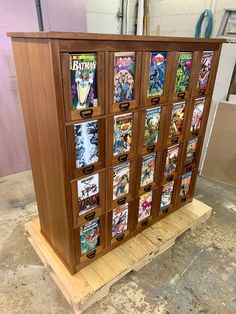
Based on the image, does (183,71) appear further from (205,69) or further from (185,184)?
(185,184)

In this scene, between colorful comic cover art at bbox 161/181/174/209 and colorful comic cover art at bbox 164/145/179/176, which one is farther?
colorful comic cover art at bbox 161/181/174/209

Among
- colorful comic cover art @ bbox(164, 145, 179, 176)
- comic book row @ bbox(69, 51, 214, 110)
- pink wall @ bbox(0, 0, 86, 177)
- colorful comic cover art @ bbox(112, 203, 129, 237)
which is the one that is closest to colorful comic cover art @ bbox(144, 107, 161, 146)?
comic book row @ bbox(69, 51, 214, 110)

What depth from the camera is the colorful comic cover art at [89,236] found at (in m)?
1.37

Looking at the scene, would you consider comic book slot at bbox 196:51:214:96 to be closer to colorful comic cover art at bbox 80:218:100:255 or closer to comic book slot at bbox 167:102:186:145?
comic book slot at bbox 167:102:186:145

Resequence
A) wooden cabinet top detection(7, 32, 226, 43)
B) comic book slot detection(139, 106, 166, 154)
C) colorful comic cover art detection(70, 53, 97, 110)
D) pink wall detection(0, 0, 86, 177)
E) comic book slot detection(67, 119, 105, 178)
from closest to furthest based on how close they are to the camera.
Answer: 1. wooden cabinet top detection(7, 32, 226, 43)
2. colorful comic cover art detection(70, 53, 97, 110)
3. comic book slot detection(67, 119, 105, 178)
4. comic book slot detection(139, 106, 166, 154)
5. pink wall detection(0, 0, 86, 177)

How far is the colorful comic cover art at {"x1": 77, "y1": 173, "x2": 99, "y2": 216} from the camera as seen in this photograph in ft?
3.98

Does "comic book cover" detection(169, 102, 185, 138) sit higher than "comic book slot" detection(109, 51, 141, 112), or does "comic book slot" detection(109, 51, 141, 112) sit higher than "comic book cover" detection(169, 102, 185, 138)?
"comic book slot" detection(109, 51, 141, 112)

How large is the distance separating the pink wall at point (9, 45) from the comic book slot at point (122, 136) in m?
1.63

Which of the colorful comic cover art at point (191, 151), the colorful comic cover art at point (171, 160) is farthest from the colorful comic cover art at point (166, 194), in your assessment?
the colorful comic cover art at point (191, 151)

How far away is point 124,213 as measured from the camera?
5.10 ft

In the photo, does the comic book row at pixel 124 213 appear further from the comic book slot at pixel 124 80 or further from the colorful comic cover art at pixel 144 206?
the comic book slot at pixel 124 80

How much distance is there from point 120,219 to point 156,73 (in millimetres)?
923

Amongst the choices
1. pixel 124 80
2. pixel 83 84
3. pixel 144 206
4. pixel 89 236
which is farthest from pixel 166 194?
pixel 83 84

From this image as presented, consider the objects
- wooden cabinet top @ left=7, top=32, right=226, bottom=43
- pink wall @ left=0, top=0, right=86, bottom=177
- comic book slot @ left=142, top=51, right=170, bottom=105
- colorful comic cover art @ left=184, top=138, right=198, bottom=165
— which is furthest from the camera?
pink wall @ left=0, top=0, right=86, bottom=177
